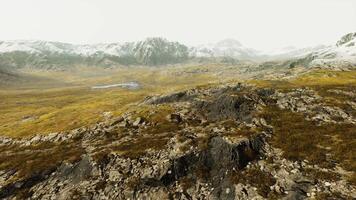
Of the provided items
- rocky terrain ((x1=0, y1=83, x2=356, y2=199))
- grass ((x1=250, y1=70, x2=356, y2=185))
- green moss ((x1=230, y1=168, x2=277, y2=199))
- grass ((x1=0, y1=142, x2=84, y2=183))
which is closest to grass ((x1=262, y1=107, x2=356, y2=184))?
grass ((x1=250, y1=70, x2=356, y2=185))

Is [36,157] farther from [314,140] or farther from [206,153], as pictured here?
[314,140]

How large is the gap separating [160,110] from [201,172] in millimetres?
27816

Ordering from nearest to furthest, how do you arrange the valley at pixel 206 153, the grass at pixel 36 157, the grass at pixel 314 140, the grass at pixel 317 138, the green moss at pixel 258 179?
the green moss at pixel 258 179 → the valley at pixel 206 153 → the grass at pixel 317 138 → the grass at pixel 314 140 → the grass at pixel 36 157

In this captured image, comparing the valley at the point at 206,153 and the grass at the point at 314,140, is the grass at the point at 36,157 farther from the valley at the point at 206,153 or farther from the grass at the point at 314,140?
the grass at the point at 314,140

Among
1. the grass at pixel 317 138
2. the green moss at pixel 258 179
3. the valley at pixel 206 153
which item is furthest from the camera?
the grass at pixel 317 138

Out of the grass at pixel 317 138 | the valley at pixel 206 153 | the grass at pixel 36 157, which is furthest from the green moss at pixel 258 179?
the grass at pixel 36 157

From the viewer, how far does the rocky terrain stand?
112 feet

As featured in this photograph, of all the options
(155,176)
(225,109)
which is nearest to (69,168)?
(155,176)

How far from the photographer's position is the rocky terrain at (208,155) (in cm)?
3403

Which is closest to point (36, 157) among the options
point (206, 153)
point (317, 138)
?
point (206, 153)

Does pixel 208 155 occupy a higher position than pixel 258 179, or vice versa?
pixel 208 155

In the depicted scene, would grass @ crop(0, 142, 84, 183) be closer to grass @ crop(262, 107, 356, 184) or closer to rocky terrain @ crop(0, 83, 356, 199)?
rocky terrain @ crop(0, 83, 356, 199)

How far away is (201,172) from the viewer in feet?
123

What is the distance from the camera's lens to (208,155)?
40125 mm
